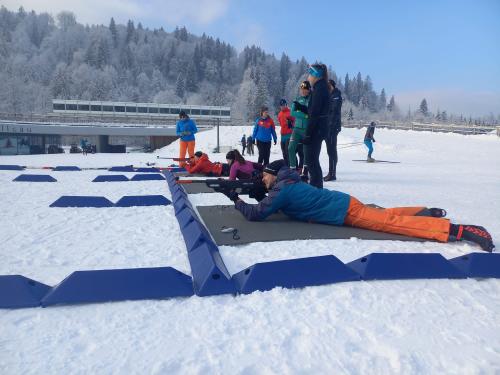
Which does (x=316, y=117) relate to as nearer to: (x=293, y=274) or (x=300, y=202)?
(x=300, y=202)

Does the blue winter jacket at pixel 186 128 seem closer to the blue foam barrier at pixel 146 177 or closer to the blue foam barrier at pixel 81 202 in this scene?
the blue foam barrier at pixel 146 177

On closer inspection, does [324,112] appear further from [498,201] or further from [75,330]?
[75,330]

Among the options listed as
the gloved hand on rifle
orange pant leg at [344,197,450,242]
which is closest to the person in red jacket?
the gloved hand on rifle

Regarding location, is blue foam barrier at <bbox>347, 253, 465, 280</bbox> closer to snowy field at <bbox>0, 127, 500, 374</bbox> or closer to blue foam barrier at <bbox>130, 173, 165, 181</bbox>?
snowy field at <bbox>0, 127, 500, 374</bbox>

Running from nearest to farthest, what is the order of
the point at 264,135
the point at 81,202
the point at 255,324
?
the point at 255,324
the point at 81,202
the point at 264,135

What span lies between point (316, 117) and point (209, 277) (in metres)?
3.43

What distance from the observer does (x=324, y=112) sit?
504cm

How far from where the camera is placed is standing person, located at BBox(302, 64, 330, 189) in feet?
16.1

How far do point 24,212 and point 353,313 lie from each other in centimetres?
397

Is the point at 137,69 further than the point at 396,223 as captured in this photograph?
Yes

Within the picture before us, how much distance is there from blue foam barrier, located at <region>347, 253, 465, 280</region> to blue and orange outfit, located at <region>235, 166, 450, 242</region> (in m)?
0.83

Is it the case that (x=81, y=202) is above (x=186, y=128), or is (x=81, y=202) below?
below

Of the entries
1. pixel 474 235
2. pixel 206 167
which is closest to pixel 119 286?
pixel 474 235

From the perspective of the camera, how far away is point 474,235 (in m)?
2.98
